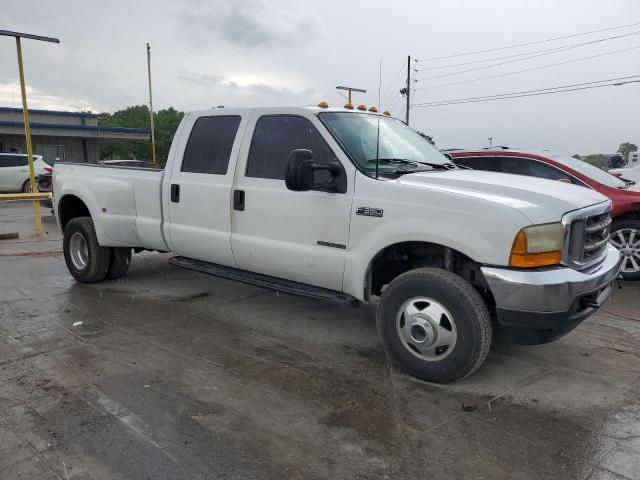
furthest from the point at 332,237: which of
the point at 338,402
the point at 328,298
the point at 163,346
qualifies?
the point at 163,346

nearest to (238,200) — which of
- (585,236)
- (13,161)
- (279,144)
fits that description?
(279,144)

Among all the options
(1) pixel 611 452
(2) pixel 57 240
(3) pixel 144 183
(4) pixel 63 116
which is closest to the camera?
(1) pixel 611 452

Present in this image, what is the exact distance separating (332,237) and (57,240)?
7747 millimetres

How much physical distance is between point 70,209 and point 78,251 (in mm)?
630

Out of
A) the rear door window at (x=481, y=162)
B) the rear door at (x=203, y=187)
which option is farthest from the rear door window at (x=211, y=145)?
the rear door window at (x=481, y=162)

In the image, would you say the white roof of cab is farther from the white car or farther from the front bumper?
the white car

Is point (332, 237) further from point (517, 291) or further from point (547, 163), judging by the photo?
point (547, 163)

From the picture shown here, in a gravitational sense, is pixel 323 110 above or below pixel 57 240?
above

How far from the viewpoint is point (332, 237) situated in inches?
169

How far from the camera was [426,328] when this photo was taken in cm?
372

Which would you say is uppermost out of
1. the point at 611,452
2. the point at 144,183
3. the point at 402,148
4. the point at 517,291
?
the point at 402,148

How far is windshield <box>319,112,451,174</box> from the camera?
4.33 m

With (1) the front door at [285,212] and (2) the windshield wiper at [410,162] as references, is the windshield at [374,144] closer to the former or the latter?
(2) the windshield wiper at [410,162]

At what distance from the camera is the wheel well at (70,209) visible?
22.1ft
